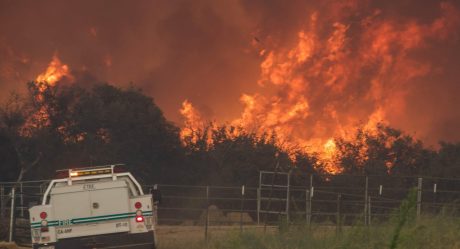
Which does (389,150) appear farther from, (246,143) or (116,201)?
(116,201)

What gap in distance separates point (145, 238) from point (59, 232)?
6.84 ft

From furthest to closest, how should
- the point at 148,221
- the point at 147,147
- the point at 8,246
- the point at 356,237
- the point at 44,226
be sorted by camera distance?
the point at 147,147 < the point at 8,246 < the point at 148,221 < the point at 44,226 < the point at 356,237

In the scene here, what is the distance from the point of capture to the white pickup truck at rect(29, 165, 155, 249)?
18.3 metres

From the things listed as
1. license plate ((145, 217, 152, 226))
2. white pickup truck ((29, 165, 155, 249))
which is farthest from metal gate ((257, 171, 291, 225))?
white pickup truck ((29, 165, 155, 249))

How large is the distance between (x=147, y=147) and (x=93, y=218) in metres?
35.5

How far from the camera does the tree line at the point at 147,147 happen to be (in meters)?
51.6

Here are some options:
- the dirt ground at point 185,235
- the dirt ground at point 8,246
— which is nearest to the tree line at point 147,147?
the dirt ground at point 185,235

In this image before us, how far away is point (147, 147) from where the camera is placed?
53.9 meters

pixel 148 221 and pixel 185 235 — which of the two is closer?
pixel 148 221

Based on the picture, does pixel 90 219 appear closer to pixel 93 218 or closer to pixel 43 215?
pixel 93 218

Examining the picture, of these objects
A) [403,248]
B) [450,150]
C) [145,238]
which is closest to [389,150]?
Result: [450,150]

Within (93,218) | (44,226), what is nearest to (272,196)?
(93,218)

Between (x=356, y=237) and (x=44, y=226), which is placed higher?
(x=356, y=237)

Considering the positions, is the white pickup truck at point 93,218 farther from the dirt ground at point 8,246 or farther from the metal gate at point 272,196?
the metal gate at point 272,196
